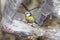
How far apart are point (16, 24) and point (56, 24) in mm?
404

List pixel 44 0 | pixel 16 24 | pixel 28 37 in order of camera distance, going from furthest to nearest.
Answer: pixel 44 0, pixel 16 24, pixel 28 37

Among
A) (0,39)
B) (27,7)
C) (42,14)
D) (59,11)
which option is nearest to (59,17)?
(59,11)

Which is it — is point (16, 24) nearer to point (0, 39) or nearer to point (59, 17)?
point (0, 39)

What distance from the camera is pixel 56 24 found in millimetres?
1423

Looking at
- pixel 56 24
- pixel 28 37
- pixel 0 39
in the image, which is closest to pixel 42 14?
pixel 56 24

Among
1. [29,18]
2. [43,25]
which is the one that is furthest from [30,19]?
[43,25]

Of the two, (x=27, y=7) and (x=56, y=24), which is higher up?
(x=27, y=7)

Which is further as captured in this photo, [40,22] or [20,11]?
[20,11]

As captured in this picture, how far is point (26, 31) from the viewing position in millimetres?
1230

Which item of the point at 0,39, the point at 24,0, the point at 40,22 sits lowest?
the point at 0,39

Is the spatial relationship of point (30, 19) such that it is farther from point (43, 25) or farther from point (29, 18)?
point (43, 25)

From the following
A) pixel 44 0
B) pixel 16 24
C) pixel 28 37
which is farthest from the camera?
pixel 44 0

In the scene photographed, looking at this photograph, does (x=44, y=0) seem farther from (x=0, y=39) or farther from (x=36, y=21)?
(x=0, y=39)

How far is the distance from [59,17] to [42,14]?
A: 0.20m
